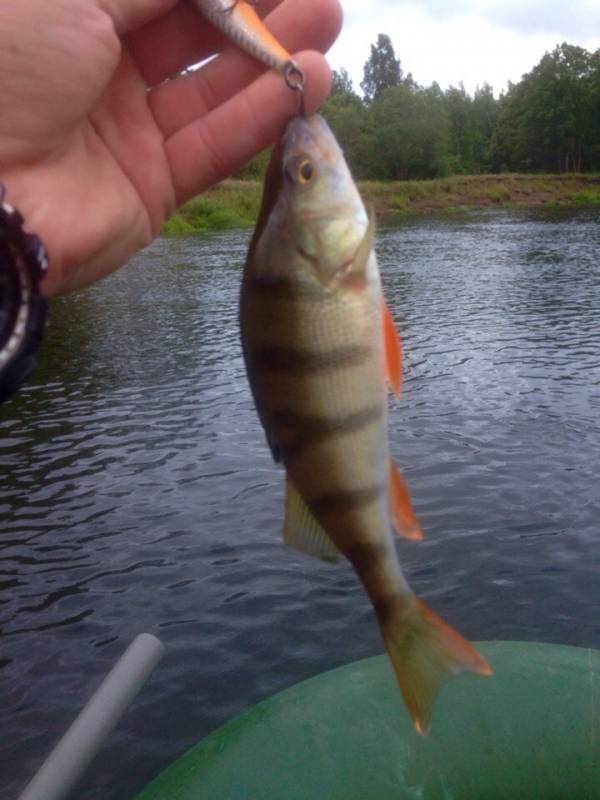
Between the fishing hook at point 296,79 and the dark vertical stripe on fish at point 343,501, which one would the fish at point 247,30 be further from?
the dark vertical stripe on fish at point 343,501

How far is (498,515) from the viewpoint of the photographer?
30.9 feet

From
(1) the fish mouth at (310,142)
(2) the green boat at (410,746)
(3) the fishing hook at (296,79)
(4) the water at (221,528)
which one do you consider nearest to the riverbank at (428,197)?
(4) the water at (221,528)

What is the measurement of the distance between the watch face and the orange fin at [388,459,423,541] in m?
1.08

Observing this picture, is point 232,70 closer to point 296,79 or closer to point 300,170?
point 296,79

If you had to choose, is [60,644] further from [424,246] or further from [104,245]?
[424,246]

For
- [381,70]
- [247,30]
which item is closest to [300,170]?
[247,30]

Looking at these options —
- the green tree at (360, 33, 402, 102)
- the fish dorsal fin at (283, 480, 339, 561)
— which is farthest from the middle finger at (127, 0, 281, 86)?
the green tree at (360, 33, 402, 102)

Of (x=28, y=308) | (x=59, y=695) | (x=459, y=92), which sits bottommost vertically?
(x=59, y=695)

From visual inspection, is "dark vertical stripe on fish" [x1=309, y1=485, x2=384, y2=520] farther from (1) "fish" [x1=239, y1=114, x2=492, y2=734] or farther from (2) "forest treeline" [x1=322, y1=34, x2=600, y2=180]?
(2) "forest treeline" [x1=322, y1=34, x2=600, y2=180]

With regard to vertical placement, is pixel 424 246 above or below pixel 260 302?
below

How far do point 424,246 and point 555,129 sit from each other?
58.8 metres

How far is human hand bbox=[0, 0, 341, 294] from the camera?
8.77ft

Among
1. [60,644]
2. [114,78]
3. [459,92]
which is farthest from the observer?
[459,92]

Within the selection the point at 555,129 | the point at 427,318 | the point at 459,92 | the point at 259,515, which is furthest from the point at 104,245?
the point at 459,92
